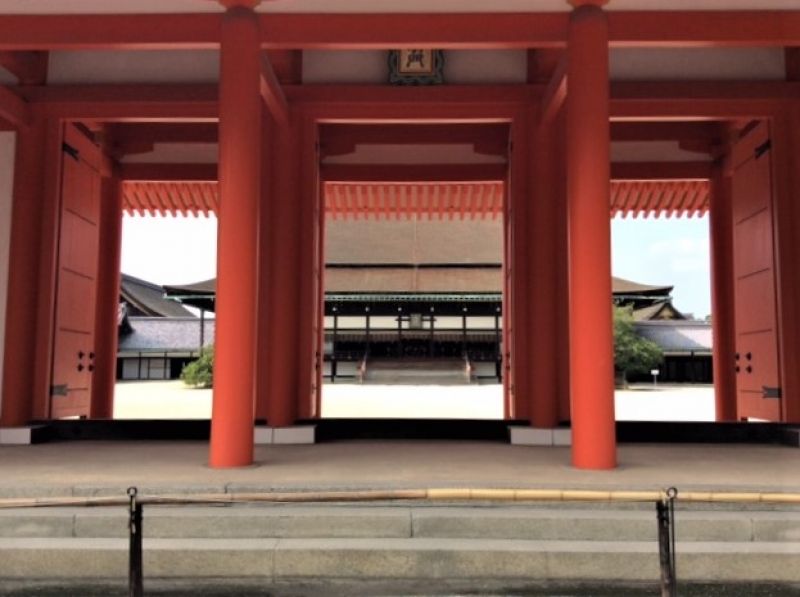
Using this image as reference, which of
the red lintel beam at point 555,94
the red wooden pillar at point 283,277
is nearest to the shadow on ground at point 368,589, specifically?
the red wooden pillar at point 283,277

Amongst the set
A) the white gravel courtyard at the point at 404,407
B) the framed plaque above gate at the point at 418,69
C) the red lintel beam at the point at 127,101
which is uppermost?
the framed plaque above gate at the point at 418,69

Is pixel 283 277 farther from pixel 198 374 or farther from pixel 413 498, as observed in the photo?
pixel 198 374

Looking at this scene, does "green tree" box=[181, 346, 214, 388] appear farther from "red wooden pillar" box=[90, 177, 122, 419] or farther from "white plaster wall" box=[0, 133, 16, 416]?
"white plaster wall" box=[0, 133, 16, 416]

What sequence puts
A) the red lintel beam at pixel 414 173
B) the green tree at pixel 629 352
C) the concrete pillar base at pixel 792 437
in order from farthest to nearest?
1. the green tree at pixel 629 352
2. the red lintel beam at pixel 414 173
3. the concrete pillar base at pixel 792 437

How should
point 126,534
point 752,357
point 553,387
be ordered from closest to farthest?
point 126,534 → point 553,387 → point 752,357

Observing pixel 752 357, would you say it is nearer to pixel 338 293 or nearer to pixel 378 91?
pixel 378 91

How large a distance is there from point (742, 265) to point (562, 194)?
7.26ft

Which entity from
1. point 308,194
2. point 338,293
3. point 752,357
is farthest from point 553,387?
point 338,293

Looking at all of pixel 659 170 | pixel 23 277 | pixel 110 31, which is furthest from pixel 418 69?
pixel 23 277

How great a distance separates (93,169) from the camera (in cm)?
717

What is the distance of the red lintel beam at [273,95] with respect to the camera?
210 inches

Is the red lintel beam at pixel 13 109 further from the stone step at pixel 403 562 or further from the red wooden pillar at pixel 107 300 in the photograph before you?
the stone step at pixel 403 562

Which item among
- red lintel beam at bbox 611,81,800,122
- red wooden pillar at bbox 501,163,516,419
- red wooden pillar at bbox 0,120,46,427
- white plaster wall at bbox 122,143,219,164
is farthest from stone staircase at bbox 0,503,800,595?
white plaster wall at bbox 122,143,219,164

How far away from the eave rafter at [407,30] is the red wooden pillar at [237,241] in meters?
0.25
